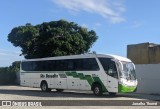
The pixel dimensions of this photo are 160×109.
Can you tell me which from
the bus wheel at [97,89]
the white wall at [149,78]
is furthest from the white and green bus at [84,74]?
the white wall at [149,78]

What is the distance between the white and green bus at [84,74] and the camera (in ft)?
82.1

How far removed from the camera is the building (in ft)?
133

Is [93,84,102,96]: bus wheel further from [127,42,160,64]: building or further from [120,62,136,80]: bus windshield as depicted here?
[127,42,160,64]: building

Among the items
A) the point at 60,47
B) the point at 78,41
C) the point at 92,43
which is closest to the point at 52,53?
the point at 60,47

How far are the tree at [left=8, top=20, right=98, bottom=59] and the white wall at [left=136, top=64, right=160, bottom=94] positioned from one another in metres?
18.6

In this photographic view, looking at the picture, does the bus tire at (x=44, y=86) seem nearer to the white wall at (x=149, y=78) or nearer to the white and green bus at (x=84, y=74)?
the white and green bus at (x=84, y=74)

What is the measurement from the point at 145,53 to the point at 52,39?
44.4ft

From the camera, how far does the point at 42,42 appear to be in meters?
50.8

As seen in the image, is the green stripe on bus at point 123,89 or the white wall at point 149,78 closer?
the green stripe on bus at point 123,89

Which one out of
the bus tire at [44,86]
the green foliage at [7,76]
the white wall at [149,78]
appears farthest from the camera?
the green foliage at [7,76]

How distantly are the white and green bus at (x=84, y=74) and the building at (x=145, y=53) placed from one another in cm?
1387

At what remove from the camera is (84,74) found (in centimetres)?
2711

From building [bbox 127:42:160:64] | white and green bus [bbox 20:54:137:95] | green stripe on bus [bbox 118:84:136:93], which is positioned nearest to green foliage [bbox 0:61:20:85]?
building [bbox 127:42:160:64]

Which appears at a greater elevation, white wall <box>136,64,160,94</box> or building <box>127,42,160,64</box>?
building <box>127,42,160,64</box>
